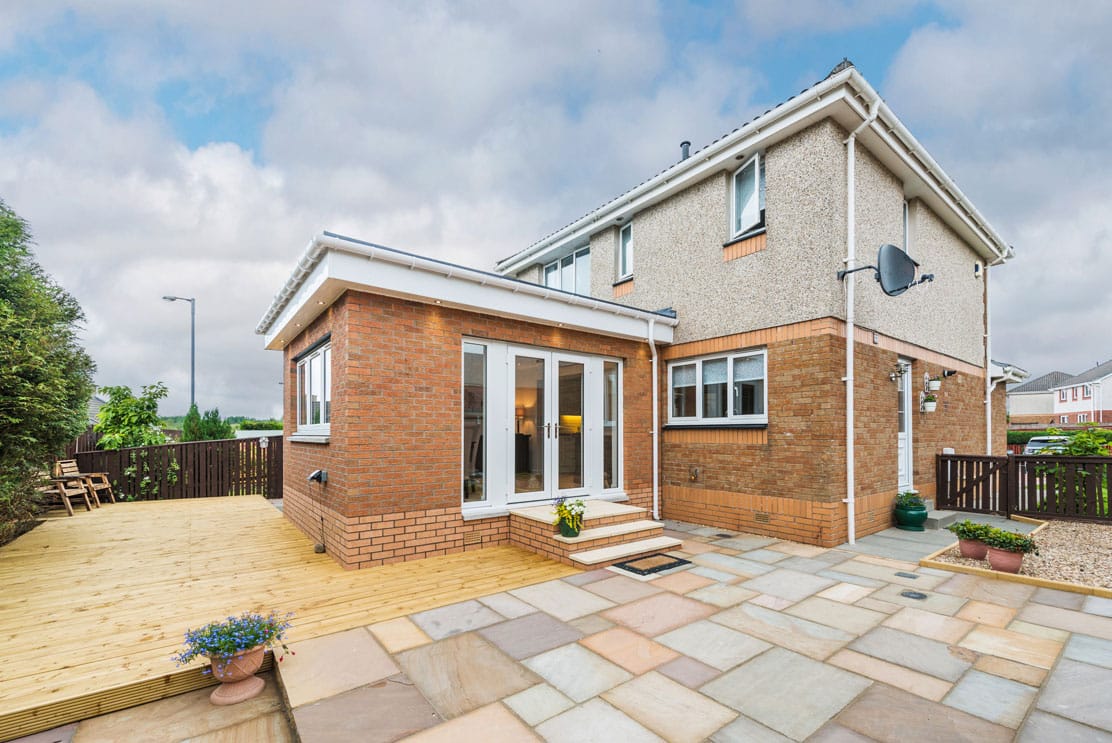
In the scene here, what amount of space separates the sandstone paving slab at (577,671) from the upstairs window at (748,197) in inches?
239

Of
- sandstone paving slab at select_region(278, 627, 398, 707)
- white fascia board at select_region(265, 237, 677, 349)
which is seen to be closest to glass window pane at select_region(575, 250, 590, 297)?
white fascia board at select_region(265, 237, 677, 349)

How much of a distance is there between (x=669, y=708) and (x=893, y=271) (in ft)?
21.9

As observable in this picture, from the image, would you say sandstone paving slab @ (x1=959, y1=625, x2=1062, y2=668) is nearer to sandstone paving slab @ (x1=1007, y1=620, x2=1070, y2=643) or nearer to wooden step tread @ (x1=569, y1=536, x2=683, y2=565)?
sandstone paving slab @ (x1=1007, y1=620, x2=1070, y2=643)

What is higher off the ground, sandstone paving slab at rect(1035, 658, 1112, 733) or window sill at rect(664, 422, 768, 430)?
window sill at rect(664, 422, 768, 430)

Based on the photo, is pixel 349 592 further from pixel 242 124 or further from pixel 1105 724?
pixel 242 124

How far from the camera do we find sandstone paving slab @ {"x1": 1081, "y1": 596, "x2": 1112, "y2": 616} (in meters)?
3.85

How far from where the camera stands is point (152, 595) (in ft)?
14.2

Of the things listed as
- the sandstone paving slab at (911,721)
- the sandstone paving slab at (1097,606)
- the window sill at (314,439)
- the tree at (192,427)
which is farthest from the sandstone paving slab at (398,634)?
the tree at (192,427)

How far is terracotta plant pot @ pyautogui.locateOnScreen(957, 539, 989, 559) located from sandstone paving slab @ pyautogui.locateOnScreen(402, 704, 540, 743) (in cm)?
541

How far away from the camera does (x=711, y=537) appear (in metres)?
6.54

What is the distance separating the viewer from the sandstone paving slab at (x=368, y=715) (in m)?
2.30

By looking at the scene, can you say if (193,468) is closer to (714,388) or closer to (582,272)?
(582,272)

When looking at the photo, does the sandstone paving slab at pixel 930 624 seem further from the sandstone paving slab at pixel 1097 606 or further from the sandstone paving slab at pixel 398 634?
the sandstone paving slab at pixel 398 634

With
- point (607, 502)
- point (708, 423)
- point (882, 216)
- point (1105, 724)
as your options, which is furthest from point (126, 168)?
point (1105, 724)
